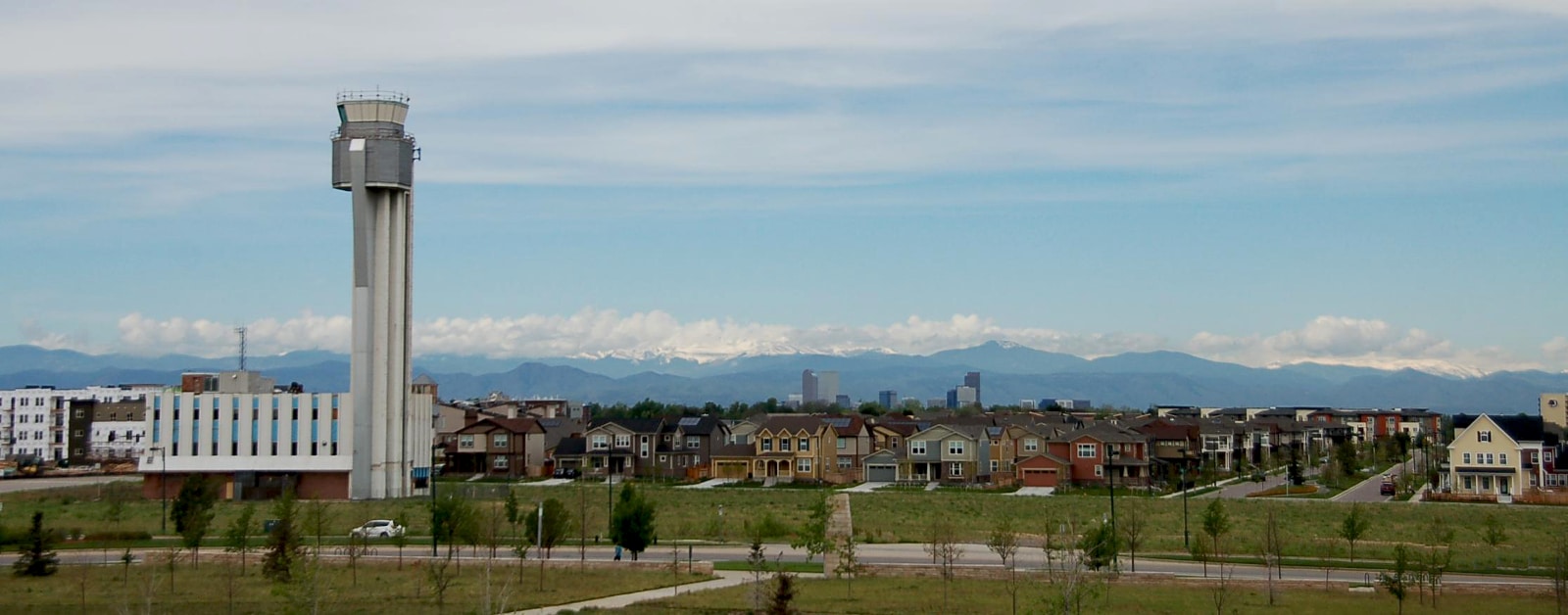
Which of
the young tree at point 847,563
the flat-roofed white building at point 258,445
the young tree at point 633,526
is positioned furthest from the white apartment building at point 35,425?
the young tree at point 847,563

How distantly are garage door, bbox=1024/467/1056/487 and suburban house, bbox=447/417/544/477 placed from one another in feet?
123

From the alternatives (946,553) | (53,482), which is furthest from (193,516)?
(53,482)

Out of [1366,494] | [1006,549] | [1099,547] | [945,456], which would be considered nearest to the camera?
[1099,547]

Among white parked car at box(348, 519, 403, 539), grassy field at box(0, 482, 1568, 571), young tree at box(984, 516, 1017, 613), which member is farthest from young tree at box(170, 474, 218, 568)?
young tree at box(984, 516, 1017, 613)

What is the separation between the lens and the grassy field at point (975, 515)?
186 ft

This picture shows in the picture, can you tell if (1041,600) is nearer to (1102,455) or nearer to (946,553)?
(946,553)

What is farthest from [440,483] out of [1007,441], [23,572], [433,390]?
[23,572]

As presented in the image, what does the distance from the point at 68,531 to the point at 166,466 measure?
78.1ft

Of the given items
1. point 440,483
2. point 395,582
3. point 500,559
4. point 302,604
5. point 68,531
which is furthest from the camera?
point 440,483

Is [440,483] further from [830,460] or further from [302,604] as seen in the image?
[302,604]

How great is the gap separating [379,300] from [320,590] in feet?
146

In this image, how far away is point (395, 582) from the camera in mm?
43594

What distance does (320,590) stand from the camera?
128 feet

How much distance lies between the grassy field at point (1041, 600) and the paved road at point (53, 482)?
68.1m
